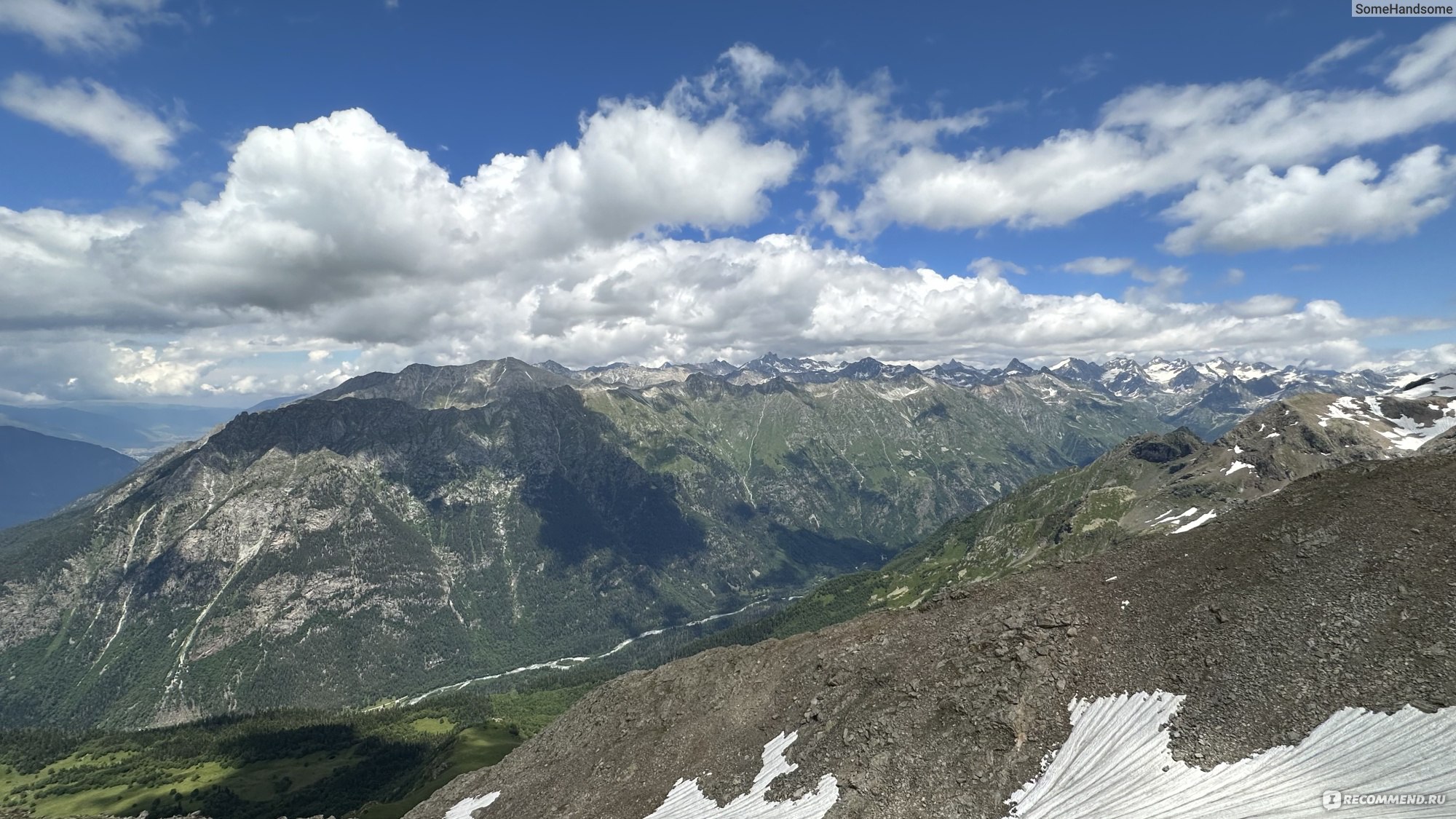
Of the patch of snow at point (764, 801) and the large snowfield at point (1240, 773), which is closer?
the large snowfield at point (1240, 773)

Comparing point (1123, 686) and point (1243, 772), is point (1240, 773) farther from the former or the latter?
point (1123, 686)

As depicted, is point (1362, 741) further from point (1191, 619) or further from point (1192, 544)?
point (1192, 544)

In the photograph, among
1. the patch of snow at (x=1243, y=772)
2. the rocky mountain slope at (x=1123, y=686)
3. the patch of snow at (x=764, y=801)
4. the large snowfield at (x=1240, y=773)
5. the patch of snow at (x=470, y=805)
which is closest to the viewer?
the large snowfield at (x=1240, y=773)

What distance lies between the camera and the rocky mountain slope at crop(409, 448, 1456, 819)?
37781 millimetres

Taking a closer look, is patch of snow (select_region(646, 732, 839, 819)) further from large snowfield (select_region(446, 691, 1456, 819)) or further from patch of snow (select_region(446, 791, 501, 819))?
patch of snow (select_region(446, 791, 501, 819))

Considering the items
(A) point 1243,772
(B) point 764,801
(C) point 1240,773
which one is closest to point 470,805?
(B) point 764,801

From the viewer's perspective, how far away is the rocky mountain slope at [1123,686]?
3778cm

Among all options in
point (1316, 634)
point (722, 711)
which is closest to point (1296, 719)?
point (1316, 634)

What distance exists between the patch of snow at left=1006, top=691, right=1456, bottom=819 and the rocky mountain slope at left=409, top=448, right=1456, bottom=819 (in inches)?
6.2

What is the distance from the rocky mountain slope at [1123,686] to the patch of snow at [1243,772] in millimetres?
157

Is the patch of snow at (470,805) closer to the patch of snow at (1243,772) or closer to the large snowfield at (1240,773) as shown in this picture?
the large snowfield at (1240,773)

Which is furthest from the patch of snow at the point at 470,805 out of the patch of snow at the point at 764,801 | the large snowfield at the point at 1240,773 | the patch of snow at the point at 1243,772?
the patch of snow at the point at 1243,772

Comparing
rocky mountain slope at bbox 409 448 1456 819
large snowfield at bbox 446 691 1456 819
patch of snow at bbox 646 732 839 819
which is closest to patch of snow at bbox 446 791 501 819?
rocky mountain slope at bbox 409 448 1456 819

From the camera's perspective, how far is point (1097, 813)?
38.2m
